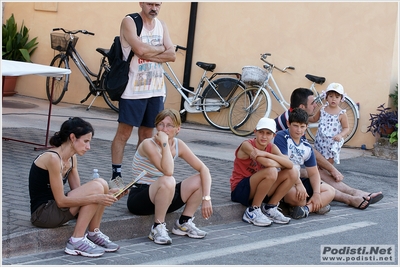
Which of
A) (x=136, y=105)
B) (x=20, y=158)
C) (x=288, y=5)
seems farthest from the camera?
(x=288, y=5)

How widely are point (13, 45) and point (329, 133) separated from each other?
25.9 feet

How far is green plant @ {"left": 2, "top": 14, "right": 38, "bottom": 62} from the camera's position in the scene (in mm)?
14219

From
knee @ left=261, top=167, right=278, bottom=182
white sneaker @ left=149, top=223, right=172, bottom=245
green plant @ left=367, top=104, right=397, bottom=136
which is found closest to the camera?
white sneaker @ left=149, top=223, right=172, bottom=245

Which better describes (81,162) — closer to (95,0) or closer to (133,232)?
(133,232)

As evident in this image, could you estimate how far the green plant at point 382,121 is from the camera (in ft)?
37.2

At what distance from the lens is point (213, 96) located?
12.7 metres

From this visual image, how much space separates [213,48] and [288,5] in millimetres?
1536

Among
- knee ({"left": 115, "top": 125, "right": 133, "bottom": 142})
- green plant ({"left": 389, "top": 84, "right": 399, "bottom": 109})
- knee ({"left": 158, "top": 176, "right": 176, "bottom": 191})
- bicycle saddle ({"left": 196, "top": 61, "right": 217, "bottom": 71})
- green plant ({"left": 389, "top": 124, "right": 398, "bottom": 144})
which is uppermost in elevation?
bicycle saddle ({"left": 196, "top": 61, "right": 217, "bottom": 71})

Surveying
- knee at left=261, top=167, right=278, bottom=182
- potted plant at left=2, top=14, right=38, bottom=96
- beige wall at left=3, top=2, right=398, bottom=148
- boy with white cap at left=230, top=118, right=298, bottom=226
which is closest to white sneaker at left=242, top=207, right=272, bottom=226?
boy with white cap at left=230, top=118, right=298, bottom=226

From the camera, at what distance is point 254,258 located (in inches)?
225

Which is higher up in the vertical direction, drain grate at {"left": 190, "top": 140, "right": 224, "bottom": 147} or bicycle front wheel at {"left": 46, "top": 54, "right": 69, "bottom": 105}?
bicycle front wheel at {"left": 46, "top": 54, "right": 69, "bottom": 105}

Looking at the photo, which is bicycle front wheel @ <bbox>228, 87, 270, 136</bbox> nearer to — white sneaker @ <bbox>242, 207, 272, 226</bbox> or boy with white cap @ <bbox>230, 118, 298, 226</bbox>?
boy with white cap @ <bbox>230, 118, 298, 226</bbox>

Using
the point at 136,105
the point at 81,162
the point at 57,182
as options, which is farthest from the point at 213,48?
the point at 57,182

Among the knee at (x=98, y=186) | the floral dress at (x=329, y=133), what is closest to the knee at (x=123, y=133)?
the knee at (x=98, y=186)
